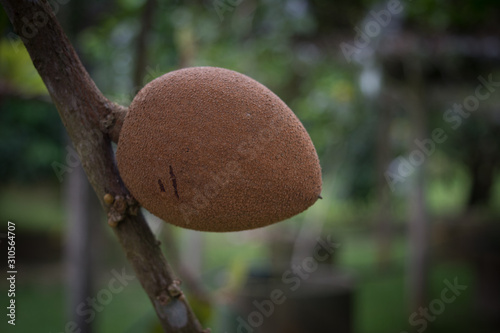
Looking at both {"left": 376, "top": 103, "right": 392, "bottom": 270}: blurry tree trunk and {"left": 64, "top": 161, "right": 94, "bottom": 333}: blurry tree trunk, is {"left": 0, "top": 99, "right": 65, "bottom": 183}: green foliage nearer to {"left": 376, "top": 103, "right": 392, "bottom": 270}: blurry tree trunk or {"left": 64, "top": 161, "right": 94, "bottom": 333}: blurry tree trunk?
{"left": 64, "top": 161, "right": 94, "bottom": 333}: blurry tree trunk

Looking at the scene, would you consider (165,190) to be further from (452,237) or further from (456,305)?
(452,237)

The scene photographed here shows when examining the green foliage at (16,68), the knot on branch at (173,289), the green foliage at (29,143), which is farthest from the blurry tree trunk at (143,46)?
the green foliage at (29,143)

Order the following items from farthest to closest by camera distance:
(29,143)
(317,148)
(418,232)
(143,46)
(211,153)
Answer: (29,143)
(317,148)
(418,232)
(143,46)
(211,153)

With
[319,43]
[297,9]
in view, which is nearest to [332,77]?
[319,43]

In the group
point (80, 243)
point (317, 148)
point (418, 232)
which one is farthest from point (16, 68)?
point (317, 148)

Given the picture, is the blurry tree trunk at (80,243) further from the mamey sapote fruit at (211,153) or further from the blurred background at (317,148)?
the mamey sapote fruit at (211,153)

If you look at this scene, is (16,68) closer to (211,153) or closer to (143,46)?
(143,46)

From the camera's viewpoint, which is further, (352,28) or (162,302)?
(352,28)
